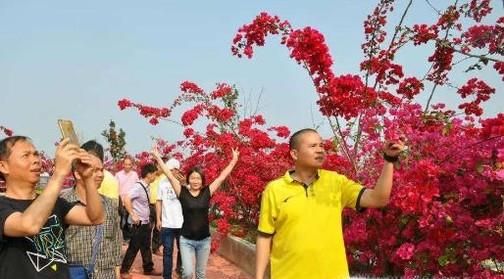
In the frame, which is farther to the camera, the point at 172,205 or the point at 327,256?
the point at 172,205

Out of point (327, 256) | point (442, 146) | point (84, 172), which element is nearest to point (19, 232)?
point (84, 172)

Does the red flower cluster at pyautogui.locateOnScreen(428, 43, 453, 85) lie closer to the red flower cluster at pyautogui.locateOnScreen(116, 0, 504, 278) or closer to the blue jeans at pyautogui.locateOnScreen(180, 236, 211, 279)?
the red flower cluster at pyautogui.locateOnScreen(116, 0, 504, 278)

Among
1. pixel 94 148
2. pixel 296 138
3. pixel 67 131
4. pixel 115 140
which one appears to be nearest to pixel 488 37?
pixel 296 138

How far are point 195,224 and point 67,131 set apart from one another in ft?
13.3

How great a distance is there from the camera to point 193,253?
6.87 m

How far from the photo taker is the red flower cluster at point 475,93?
7.23 metres

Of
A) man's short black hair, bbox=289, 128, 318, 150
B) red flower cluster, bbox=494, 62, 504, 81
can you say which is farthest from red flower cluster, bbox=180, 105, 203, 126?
man's short black hair, bbox=289, 128, 318, 150

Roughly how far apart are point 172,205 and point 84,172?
5.29 metres

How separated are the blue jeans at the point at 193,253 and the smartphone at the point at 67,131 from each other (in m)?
4.12

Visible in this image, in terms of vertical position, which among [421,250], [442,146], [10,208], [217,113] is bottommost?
[421,250]

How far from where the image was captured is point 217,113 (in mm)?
12992

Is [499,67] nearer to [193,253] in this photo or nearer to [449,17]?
[449,17]

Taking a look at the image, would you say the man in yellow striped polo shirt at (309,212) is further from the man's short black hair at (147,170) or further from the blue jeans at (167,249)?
the man's short black hair at (147,170)

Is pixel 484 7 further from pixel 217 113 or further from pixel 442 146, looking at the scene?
pixel 217 113
